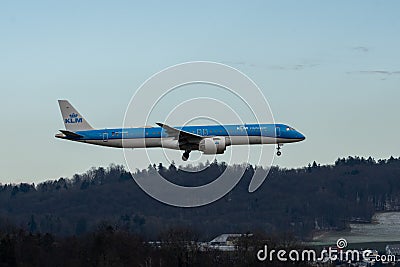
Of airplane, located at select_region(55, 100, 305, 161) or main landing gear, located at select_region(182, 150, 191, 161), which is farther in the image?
main landing gear, located at select_region(182, 150, 191, 161)

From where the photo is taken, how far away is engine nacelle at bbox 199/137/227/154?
61.9 meters

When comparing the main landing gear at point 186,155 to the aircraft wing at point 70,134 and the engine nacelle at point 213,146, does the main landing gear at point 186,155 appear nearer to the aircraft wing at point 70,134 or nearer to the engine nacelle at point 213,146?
the engine nacelle at point 213,146

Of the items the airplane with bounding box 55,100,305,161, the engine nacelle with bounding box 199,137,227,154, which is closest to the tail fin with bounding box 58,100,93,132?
the airplane with bounding box 55,100,305,161

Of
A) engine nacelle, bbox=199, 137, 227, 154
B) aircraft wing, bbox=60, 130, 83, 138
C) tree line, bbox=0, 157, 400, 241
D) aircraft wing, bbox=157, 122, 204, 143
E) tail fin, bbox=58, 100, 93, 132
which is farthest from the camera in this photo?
tree line, bbox=0, 157, 400, 241

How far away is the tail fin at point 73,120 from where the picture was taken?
6944cm

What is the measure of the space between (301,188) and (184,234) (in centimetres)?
4853

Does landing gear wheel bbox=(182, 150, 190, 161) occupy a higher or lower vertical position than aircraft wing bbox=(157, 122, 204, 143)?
lower

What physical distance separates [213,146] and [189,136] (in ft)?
7.19

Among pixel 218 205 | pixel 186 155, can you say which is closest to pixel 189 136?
pixel 186 155

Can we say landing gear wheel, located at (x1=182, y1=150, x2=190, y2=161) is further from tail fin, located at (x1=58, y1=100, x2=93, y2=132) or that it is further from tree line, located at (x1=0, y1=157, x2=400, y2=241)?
tree line, located at (x1=0, y1=157, x2=400, y2=241)

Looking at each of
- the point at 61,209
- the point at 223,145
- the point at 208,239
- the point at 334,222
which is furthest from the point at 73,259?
the point at 61,209

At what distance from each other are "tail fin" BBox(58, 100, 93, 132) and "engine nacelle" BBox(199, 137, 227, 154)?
11.1m

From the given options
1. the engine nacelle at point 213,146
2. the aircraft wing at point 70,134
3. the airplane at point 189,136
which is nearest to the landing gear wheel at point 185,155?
the airplane at point 189,136

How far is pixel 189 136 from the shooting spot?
63.2 m
